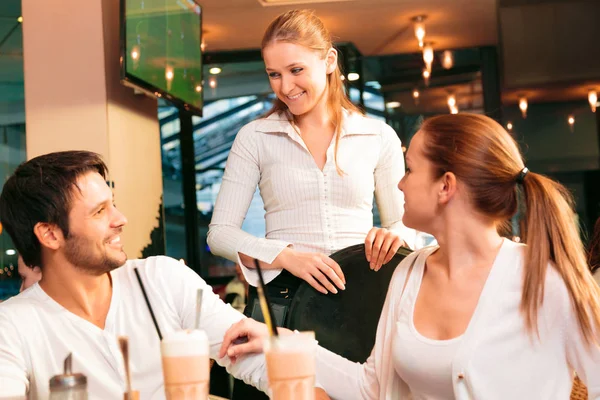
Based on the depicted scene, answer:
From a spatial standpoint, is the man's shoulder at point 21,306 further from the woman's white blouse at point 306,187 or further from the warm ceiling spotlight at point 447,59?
the warm ceiling spotlight at point 447,59

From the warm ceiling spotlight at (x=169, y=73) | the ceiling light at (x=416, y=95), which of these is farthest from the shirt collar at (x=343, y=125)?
the ceiling light at (x=416, y=95)

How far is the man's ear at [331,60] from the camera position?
2516 millimetres

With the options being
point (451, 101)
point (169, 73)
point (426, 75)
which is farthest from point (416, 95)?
point (169, 73)

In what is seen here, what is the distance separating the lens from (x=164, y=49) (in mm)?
4887

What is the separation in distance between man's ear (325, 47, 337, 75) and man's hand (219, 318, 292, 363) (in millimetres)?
1096

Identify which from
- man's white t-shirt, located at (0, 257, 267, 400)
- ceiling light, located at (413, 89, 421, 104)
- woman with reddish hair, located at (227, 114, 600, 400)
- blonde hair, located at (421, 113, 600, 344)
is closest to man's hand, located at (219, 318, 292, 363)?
woman with reddish hair, located at (227, 114, 600, 400)

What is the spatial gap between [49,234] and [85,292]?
19 centimetres

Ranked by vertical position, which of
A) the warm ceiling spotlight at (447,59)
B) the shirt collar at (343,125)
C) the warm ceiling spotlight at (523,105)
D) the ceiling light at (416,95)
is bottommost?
the shirt collar at (343,125)

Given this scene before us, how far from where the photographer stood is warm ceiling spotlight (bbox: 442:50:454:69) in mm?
7609

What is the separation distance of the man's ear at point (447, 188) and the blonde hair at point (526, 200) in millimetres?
13

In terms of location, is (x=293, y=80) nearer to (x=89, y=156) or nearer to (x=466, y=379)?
(x=89, y=156)

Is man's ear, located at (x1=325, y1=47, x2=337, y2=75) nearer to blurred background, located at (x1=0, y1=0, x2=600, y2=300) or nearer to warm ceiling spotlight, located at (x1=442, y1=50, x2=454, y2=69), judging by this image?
blurred background, located at (x1=0, y1=0, x2=600, y2=300)

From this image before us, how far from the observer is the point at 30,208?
2115 mm

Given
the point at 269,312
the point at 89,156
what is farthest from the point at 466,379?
the point at 89,156
